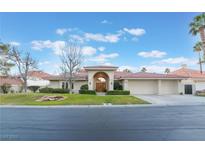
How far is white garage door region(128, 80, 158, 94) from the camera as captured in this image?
115 feet

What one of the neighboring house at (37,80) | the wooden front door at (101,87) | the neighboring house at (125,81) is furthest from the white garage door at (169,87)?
the neighboring house at (37,80)

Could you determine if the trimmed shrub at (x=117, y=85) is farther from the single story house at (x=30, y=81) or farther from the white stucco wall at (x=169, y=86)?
the single story house at (x=30, y=81)

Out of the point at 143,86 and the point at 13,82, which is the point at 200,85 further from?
the point at 13,82

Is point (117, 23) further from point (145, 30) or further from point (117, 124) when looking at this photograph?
point (117, 124)

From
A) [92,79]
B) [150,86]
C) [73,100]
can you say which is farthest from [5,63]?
[150,86]

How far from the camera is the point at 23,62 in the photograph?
3612 cm

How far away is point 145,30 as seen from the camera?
2489 cm

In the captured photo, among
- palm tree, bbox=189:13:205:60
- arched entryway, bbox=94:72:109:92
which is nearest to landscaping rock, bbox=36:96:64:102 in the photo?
arched entryway, bbox=94:72:109:92

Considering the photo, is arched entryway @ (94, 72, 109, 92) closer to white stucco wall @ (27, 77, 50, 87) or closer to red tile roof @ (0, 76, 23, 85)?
white stucco wall @ (27, 77, 50, 87)

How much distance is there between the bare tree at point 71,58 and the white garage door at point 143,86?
7344mm

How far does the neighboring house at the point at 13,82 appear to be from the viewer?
37678 mm

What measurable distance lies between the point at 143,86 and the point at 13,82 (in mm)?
19780
